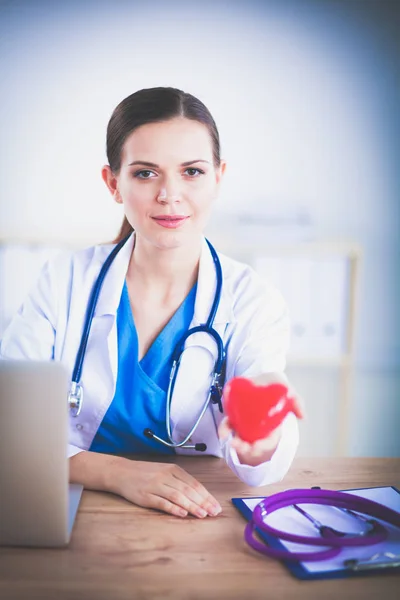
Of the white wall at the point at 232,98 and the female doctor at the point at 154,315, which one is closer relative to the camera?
the female doctor at the point at 154,315

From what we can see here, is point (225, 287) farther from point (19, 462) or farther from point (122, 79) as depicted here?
point (122, 79)

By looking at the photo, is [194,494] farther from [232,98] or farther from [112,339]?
[232,98]

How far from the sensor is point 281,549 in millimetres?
838

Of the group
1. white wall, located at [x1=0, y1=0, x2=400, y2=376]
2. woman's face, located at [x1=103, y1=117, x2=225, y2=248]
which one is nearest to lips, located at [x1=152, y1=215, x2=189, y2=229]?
woman's face, located at [x1=103, y1=117, x2=225, y2=248]

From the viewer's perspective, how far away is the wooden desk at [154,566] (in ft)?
2.46

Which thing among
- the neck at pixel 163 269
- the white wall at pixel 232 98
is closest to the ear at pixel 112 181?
the neck at pixel 163 269

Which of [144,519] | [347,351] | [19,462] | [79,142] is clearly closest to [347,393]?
[347,351]

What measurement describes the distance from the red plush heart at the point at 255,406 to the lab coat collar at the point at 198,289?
1.53ft

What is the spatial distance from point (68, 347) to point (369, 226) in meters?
1.92

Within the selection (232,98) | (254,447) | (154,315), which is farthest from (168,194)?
(232,98)

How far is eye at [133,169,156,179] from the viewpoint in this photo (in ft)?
4.34

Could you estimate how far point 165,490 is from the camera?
996 millimetres

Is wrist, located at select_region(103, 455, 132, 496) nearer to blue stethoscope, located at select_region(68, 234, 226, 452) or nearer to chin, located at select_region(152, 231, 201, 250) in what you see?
blue stethoscope, located at select_region(68, 234, 226, 452)

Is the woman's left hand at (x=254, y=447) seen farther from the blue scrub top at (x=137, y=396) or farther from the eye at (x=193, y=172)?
the eye at (x=193, y=172)
